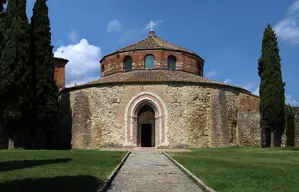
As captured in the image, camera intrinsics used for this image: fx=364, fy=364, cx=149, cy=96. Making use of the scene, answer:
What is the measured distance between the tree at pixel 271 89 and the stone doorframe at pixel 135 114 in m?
8.55

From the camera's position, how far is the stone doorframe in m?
30.0

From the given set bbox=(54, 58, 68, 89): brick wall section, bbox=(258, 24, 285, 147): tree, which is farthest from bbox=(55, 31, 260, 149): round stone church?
bbox=(54, 58, 68, 89): brick wall section

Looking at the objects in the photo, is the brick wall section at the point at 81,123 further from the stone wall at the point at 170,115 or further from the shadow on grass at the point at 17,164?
the shadow on grass at the point at 17,164

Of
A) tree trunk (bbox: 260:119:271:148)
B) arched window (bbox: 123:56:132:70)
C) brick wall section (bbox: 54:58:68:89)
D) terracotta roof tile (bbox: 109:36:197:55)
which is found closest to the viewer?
tree trunk (bbox: 260:119:271:148)

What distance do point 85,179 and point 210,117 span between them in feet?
71.1

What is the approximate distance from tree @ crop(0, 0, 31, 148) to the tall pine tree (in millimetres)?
1242

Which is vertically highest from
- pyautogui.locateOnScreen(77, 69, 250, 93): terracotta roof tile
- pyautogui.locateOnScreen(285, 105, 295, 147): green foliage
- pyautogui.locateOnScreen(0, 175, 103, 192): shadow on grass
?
pyautogui.locateOnScreen(77, 69, 250, 93): terracotta roof tile

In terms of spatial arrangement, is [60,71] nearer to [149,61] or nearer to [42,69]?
[149,61]

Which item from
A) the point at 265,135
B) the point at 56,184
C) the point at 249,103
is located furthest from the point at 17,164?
the point at 249,103

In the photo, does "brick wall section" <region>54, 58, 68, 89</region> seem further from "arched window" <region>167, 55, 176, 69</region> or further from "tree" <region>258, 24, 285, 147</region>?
"tree" <region>258, 24, 285, 147</region>

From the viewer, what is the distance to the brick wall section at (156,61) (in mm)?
34844

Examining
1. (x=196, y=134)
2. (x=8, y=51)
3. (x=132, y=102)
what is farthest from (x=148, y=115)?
A: (x=8, y=51)

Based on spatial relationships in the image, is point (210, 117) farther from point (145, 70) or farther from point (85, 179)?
point (85, 179)

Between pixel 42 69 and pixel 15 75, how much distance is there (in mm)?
3059
